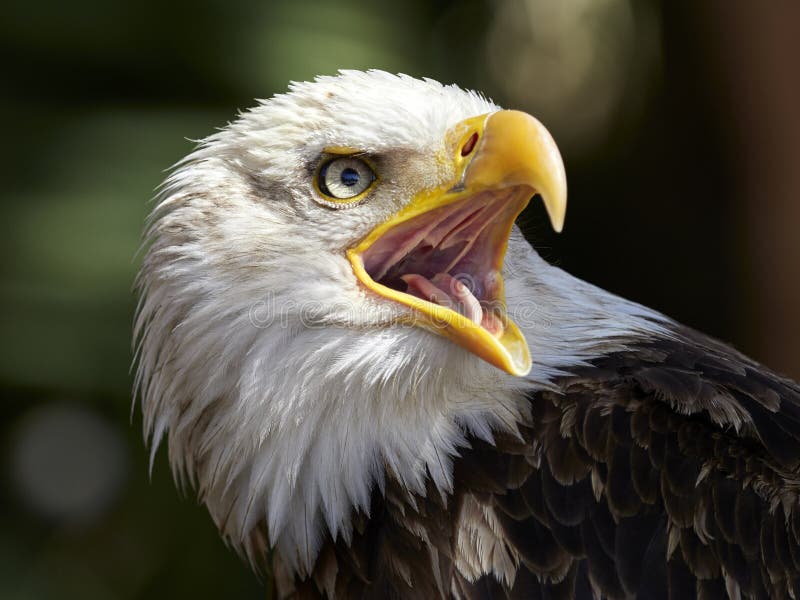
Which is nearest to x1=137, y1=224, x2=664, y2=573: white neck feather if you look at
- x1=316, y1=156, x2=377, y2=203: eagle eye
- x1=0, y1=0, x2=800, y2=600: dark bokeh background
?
x1=316, y1=156, x2=377, y2=203: eagle eye

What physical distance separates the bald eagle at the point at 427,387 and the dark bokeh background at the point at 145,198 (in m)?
0.83

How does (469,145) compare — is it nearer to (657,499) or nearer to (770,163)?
(657,499)

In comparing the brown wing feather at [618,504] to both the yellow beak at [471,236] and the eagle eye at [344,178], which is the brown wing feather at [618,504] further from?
the eagle eye at [344,178]

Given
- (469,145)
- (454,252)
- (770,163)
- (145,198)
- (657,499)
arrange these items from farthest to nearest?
(770,163)
(145,198)
(454,252)
(469,145)
(657,499)

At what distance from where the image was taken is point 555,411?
1.64m

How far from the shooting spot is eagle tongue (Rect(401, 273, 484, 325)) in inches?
63.5

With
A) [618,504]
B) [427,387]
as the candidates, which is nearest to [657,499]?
[618,504]

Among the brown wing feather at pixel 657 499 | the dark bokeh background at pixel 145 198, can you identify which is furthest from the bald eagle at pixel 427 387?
the dark bokeh background at pixel 145 198

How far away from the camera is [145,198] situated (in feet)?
11.0

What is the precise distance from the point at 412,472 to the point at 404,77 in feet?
2.51

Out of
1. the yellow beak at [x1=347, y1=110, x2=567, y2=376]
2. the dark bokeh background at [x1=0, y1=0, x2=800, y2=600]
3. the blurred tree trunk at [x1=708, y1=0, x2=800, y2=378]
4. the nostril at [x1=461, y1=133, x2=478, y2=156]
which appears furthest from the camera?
the blurred tree trunk at [x1=708, y1=0, x2=800, y2=378]

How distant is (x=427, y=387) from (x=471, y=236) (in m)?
0.32

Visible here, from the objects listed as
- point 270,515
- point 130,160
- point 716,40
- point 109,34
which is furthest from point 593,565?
point 716,40

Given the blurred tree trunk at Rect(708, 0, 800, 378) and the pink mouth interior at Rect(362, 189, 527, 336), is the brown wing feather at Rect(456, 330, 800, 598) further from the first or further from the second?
the blurred tree trunk at Rect(708, 0, 800, 378)
